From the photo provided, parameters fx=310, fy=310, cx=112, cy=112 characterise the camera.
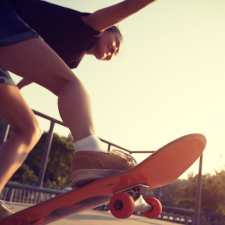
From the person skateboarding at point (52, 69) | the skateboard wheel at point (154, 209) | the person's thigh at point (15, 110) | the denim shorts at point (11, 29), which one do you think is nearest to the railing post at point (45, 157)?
the person skateboarding at point (52, 69)

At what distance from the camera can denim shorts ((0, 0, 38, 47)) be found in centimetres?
120

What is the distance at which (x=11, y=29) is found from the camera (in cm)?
121

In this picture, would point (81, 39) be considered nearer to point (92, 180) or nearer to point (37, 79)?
point (37, 79)

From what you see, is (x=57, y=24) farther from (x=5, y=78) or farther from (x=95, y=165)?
(x=95, y=165)

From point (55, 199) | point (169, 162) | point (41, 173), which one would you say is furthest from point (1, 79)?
point (41, 173)

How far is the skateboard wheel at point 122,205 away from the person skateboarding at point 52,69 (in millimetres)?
132

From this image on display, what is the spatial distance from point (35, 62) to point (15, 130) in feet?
1.00

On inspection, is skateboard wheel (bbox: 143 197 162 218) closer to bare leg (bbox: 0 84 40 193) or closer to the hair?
bare leg (bbox: 0 84 40 193)

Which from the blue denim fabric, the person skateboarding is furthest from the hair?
the blue denim fabric

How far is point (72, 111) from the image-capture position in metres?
1.34

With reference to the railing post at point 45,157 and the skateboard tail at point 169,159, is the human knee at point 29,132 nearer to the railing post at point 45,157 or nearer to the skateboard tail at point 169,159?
the skateboard tail at point 169,159

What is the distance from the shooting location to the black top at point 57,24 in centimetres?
142

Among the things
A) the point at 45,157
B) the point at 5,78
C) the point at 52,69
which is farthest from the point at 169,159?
the point at 45,157

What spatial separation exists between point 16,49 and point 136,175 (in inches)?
28.3
